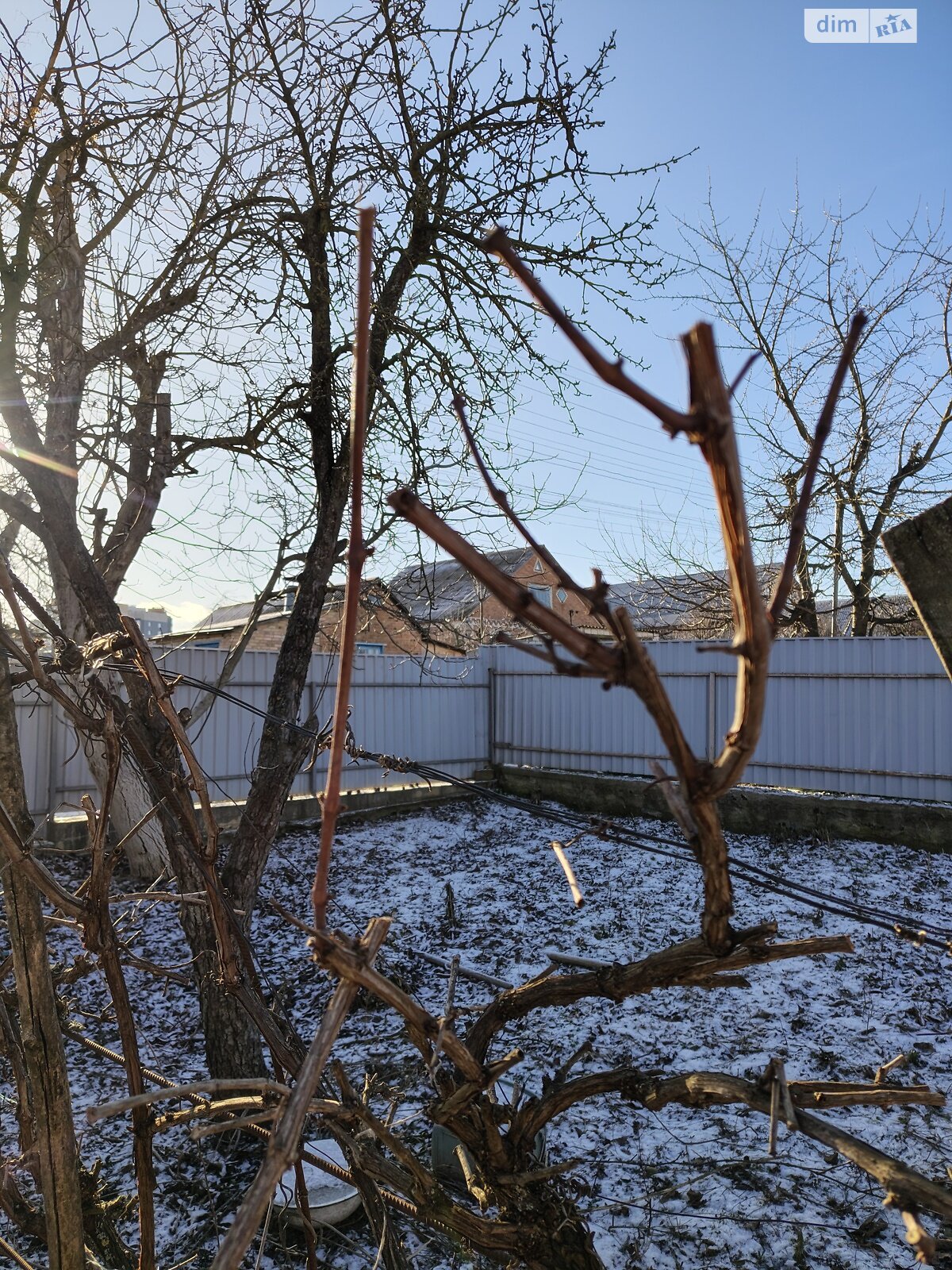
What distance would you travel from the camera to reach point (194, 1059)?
4.31m

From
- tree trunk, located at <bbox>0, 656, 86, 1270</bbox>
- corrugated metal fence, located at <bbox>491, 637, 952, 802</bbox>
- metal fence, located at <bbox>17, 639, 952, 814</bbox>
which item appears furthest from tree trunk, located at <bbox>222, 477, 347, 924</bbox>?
corrugated metal fence, located at <bbox>491, 637, 952, 802</bbox>

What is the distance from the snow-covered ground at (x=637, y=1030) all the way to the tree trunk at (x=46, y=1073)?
0.06 meters

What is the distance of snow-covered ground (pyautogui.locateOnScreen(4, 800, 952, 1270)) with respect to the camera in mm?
3045

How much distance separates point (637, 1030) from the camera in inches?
183

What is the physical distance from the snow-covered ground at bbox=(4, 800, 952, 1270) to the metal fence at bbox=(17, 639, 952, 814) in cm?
123

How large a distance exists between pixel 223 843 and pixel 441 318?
205 inches

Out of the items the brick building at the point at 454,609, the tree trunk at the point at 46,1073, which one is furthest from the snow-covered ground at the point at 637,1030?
the brick building at the point at 454,609

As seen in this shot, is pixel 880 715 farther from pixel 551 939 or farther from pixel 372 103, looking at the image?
pixel 372 103

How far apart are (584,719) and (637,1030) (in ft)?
21.5

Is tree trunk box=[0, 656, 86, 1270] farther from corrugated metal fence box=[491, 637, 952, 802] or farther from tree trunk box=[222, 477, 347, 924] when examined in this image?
corrugated metal fence box=[491, 637, 952, 802]

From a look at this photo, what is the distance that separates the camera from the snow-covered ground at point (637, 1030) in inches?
120

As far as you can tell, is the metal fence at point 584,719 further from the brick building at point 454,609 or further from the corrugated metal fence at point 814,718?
the brick building at point 454,609

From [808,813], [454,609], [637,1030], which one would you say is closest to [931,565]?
[637,1030]

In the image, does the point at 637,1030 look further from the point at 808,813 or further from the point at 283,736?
the point at 808,813
